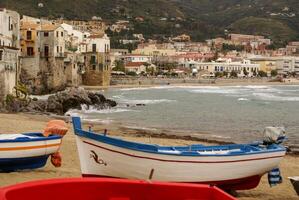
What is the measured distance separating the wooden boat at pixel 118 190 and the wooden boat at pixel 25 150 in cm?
704

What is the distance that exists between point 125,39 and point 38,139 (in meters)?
185

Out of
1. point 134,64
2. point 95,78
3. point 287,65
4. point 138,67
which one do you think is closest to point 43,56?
point 95,78

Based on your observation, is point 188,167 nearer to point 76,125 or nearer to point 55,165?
point 76,125

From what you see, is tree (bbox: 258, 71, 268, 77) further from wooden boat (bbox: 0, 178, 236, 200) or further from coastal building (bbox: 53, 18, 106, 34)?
wooden boat (bbox: 0, 178, 236, 200)

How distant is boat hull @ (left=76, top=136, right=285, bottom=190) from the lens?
10102 millimetres

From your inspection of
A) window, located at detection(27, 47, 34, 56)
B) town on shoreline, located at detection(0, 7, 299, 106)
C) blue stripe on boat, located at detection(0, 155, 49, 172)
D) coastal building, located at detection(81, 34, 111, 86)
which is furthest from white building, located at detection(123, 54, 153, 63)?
blue stripe on boat, located at detection(0, 155, 49, 172)

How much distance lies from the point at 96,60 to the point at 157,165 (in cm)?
6525

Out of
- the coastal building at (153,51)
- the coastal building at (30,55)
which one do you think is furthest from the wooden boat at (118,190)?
the coastal building at (153,51)

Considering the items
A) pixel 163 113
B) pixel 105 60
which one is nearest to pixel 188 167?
pixel 163 113

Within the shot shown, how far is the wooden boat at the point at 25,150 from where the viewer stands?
1191 centimetres

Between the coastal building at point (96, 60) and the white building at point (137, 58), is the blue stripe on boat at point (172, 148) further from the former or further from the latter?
the white building at point (137, 58)

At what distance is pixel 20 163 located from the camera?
1237cm

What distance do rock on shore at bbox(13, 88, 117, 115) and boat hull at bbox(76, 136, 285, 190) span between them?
26501mm

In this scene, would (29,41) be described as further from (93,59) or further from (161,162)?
(161,162)
